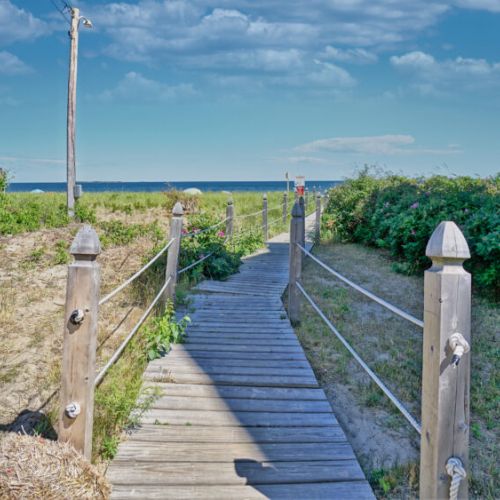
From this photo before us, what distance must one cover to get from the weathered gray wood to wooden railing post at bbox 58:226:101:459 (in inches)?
14.5

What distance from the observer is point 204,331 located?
5.34m

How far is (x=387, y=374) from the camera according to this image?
4.72 meters

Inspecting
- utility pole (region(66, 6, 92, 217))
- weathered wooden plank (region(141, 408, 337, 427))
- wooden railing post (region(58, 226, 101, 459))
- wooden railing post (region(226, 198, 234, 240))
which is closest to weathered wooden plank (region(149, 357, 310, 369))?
weathered wooden plank (region(141, 408, 337, 427))

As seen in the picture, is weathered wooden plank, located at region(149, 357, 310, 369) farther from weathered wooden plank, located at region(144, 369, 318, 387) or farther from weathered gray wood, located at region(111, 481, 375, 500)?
weathered gray wood, located at region(111, 481, 375, 500)

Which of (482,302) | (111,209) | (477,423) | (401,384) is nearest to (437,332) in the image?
(477,423)

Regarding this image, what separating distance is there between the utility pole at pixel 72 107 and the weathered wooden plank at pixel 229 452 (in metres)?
10.5

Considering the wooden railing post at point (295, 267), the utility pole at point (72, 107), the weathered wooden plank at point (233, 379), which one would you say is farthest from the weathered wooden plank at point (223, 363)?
the utility pole at point (72, 107)

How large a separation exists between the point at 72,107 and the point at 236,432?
1234 centimetres

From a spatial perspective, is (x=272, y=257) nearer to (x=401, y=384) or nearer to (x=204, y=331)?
(x=204, y=331)

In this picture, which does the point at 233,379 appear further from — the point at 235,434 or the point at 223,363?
the point at 235,434

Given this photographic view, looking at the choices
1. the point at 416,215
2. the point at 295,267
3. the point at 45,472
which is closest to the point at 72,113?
the point at 416,215

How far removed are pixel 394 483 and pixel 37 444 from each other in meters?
2.09

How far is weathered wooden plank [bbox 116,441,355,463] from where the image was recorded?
288 centimetres

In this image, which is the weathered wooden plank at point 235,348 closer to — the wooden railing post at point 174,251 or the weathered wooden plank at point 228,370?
the weathered wooden plank at point 228,370
